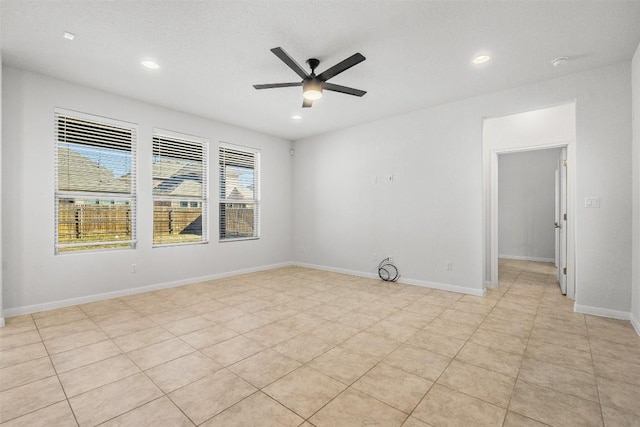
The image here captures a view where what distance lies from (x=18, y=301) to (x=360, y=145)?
540 centimetres

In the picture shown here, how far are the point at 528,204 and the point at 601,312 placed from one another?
16.2 feet

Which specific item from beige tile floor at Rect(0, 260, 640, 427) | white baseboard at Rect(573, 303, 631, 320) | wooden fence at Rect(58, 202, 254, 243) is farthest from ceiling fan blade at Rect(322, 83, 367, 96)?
white baseboard at Rect(573, 303, 631, 320)

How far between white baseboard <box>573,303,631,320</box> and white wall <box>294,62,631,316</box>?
1cm

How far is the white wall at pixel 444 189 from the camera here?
3350 mm

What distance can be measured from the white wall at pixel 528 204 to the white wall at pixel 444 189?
4441mm

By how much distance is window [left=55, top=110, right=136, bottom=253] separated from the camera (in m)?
3.85

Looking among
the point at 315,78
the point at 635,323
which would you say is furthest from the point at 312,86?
the point at 635,323

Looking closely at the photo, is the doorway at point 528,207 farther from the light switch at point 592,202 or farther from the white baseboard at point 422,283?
the light switch at point 592,202

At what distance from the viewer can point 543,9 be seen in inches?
95.6

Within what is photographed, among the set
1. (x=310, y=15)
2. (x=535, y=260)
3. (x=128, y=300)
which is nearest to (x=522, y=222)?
(x=535, y=260)

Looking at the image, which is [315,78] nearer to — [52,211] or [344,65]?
[344,65]

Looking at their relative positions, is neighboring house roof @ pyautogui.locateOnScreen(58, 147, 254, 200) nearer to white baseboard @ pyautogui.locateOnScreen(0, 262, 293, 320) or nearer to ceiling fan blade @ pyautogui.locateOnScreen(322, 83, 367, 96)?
white baseboard @ pyautogui.locateOnScreen(0, 262, 293, 320)

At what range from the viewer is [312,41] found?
9.43 ft

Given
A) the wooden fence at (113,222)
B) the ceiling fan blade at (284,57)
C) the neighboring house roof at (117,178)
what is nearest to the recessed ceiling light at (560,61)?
the ceiling fan blade at (284,57)
